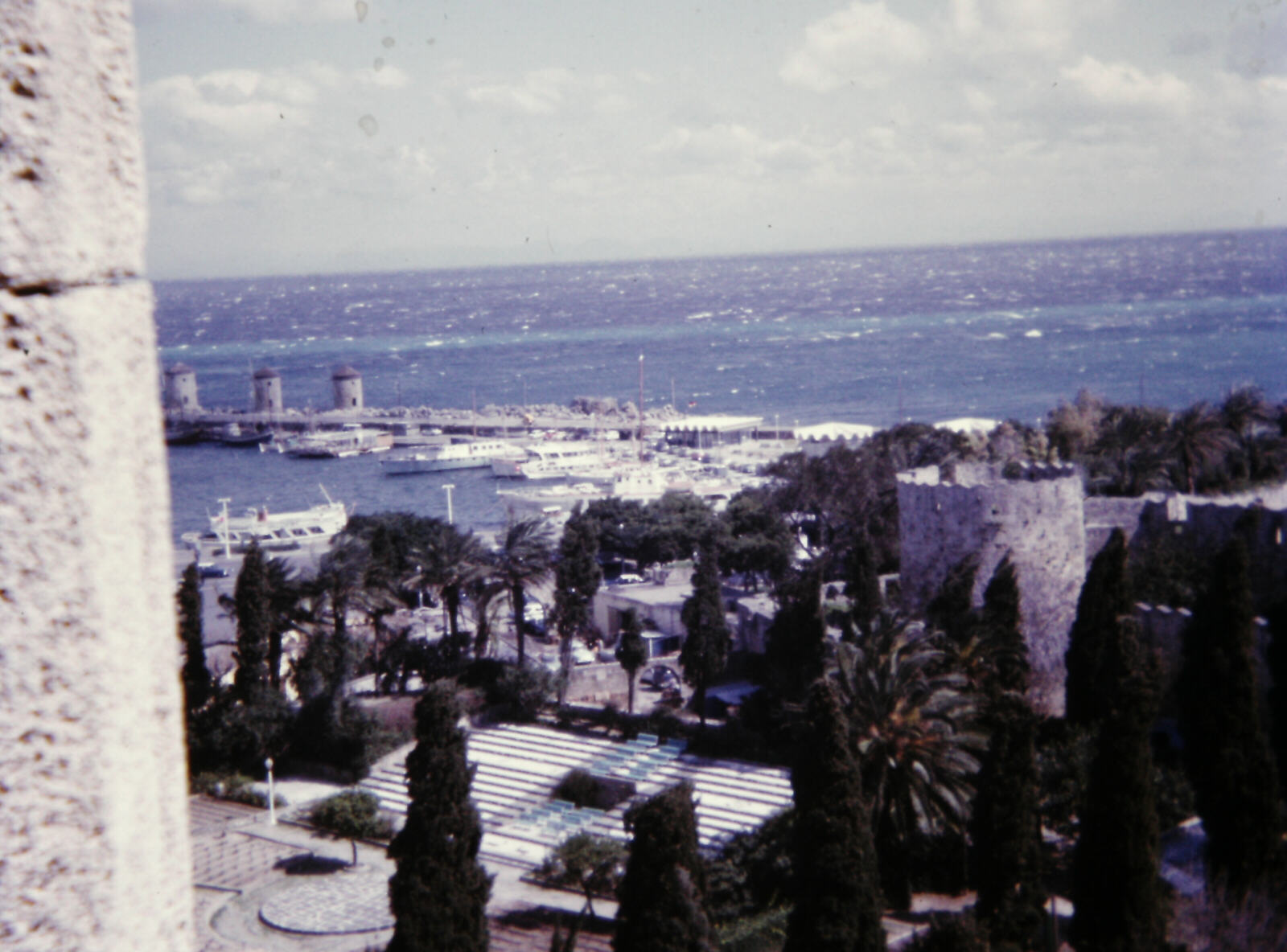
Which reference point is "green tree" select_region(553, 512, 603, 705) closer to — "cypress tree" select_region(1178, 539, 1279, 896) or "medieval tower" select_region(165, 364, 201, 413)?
"cypress tree" select_region(1178, 539, 1279, 896)

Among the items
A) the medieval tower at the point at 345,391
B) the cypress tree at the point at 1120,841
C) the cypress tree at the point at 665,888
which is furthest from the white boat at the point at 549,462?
the cypress tree at the point at 665,888

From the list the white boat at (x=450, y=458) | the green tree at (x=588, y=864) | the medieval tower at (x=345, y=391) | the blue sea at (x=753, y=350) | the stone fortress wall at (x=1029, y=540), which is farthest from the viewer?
the medieval tower at (x=345, y=391)

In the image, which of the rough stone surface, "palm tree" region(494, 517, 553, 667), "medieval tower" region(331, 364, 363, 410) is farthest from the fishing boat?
the rough stone surface

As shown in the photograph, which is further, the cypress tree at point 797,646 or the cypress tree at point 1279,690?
the cypress tree at point 797,646

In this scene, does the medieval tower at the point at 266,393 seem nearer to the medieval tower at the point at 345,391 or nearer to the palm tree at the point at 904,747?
the medieval tower at the point at 345,391

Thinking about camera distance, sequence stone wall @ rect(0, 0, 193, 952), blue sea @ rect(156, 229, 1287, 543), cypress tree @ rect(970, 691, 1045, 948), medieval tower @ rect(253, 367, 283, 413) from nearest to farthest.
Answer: stone wall @ rect(0, 0, 193, 952), cypress tree @ rect(970, 691, 1045, 948), blue sea @ rect(156, 229, 1287, 543), medieval tower @ rect(253, 367, 283, 413)

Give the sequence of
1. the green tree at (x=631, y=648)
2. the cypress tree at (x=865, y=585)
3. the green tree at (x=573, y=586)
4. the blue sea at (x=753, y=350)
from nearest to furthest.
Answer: the cypress tree at (x=865, y=585) < the green tree at (x=631, y=648) < the green tree at (x=573, y=586) < the blue sea at (x=753, y=350)

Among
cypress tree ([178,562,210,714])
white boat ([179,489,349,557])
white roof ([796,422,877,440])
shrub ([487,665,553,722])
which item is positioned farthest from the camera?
white roof ([796,422,877,440])
